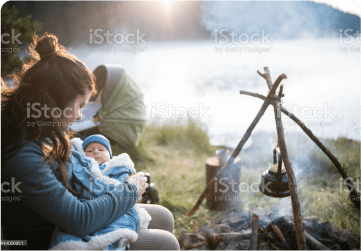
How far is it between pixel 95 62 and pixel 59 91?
508 centimetres

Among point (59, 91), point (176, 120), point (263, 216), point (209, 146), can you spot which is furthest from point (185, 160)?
point (59, 91)

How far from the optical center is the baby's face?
1.76 metres

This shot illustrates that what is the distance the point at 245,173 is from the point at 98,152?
2.96 metres

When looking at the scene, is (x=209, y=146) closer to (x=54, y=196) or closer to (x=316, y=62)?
(x=316, y=62)

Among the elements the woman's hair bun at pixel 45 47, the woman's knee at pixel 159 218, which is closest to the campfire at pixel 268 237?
the woman's knee at pixel 159 218

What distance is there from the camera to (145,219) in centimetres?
154

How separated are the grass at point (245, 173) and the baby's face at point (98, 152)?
1690 millimetres

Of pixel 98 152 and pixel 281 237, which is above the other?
pixel 98 152

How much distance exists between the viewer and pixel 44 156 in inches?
43.3
